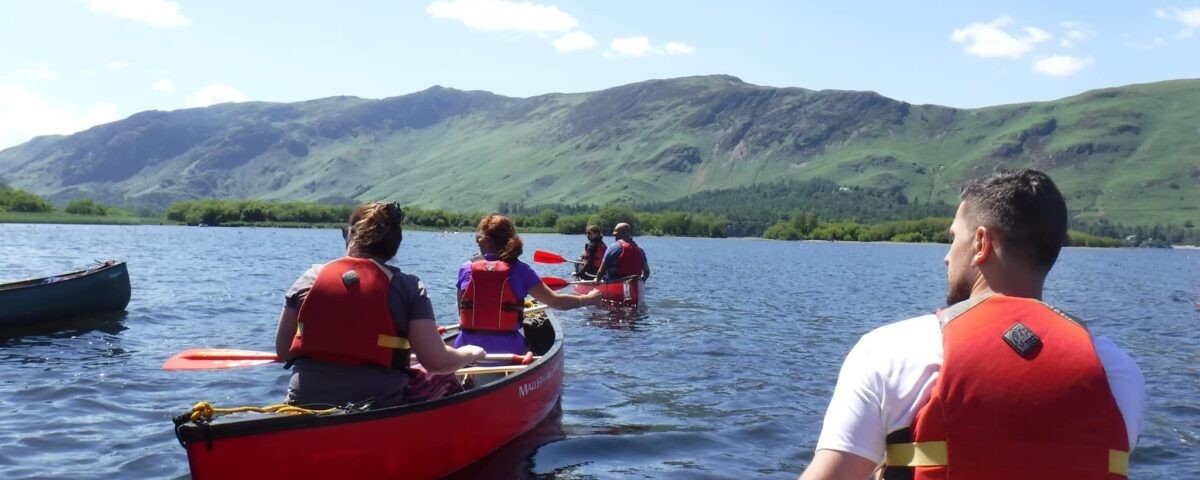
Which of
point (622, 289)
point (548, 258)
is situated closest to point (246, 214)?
point (622, 289)

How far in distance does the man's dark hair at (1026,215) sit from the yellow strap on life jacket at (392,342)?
16.8 ft

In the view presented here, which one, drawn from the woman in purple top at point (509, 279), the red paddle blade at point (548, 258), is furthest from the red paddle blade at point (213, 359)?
the red paddle blade at point (548, 258)

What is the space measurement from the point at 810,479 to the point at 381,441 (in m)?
5.43

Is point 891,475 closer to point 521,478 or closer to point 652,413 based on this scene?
point 521,478

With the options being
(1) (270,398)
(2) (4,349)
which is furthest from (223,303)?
(1) (270,398)

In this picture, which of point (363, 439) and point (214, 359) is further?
point (214, 359)

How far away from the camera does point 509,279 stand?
40.6ft

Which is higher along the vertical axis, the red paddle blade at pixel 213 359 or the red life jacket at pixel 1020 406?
the red life jacket at pixel 1020 406

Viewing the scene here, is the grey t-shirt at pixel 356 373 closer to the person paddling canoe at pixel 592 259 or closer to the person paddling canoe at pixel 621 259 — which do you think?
the person paddling canoe at pixel 621 259

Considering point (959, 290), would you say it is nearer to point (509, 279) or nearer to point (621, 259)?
point (509, 279)

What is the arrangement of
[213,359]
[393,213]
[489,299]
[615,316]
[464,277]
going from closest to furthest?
[393,213]
[213,359]
[489,299]
[464,277]
[615,316]

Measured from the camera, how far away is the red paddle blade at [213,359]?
8734mm

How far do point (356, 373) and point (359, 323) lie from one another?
598mm

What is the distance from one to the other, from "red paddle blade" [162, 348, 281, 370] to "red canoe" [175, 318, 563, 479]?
1507 mm
